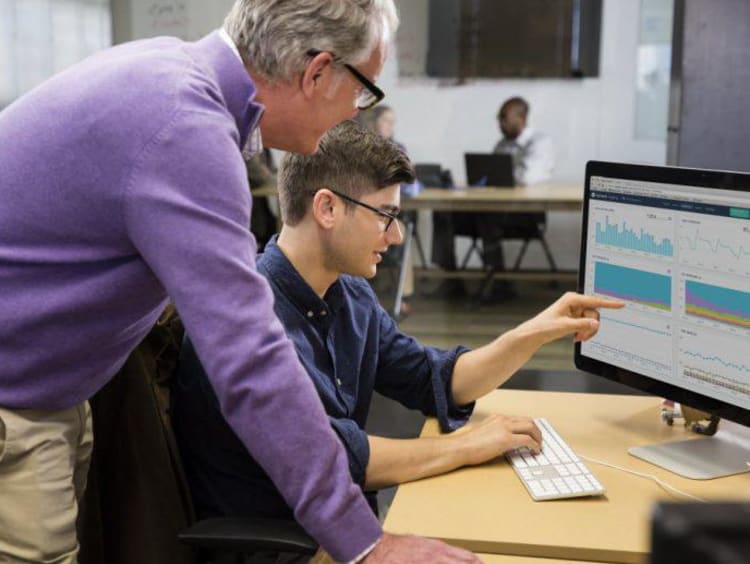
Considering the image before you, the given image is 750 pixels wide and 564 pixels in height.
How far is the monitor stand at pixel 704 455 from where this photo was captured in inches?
55.6

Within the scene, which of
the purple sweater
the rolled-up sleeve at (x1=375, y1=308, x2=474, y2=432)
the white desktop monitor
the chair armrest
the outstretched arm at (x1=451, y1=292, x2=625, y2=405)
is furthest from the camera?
the rolled-up sleeve at (x1=375, y1=308, x2=474, y2=432)

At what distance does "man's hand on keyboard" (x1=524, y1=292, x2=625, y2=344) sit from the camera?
5.16 feet

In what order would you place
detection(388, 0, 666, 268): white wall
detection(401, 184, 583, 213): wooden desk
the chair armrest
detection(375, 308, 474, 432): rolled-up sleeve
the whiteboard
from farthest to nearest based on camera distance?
1. detection(401, 184, 583, 213): wooden desk
2. the whiteboard
3. detection(388, 0, 666, 268): white wall
4. detection(375, 308, 474, 432): rolled-up sleeve
5. the chair armrest

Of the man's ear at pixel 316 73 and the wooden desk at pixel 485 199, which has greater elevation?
the man's ear at pixel 316 73

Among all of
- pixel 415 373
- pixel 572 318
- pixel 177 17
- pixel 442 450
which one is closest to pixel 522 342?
pixel 572 318

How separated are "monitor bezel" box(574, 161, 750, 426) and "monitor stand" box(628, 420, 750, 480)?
82 millimetres

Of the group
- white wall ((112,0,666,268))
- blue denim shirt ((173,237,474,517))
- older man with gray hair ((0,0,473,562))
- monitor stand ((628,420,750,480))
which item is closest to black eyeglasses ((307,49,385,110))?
older man with gray hair ((0,0,473,562))

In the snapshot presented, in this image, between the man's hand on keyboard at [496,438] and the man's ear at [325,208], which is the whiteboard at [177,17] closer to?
the man's ear at [325,208]

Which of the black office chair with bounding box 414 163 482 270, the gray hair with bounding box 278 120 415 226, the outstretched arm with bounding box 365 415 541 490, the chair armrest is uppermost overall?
the gray hair with bounding box 278 120 415 226

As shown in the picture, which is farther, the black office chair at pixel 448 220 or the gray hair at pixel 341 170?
the black office chair at pixel 448 220

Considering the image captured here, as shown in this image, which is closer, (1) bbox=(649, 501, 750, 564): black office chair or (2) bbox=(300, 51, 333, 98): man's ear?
(1) bbox=(649, 501, 750, 564): black office chair

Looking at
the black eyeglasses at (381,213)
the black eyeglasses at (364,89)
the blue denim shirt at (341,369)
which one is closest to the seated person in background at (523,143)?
the blue denim shirt at (341,369)

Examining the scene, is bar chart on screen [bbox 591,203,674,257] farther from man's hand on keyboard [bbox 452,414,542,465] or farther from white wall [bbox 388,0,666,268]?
white wall [bbox 388,0,666,268]

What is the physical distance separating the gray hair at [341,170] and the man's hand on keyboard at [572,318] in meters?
0.37
